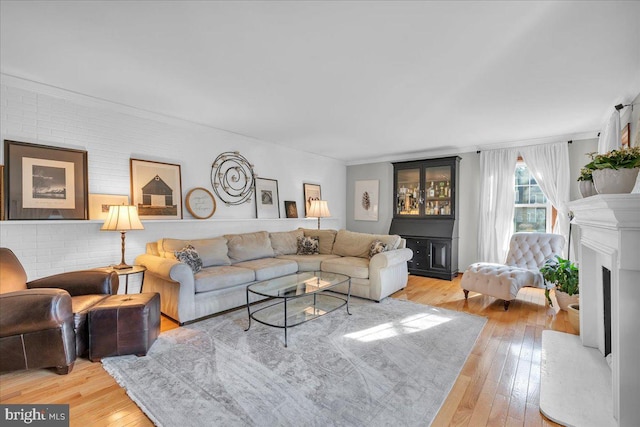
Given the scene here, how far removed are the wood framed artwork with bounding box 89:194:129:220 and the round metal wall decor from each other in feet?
4.30

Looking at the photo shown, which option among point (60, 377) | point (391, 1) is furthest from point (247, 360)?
point (391, 1)

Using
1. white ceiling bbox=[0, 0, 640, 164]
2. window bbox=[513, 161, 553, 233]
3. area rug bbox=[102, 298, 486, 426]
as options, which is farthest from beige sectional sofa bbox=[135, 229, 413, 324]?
window bbox=[513, 161, 553, 233]

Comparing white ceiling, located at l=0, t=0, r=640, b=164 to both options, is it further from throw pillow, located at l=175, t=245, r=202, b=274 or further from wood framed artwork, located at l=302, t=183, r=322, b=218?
wood framed artwork, located at l=302, t=183, r=322, b=218

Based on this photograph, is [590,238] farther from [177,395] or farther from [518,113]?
[177,395]

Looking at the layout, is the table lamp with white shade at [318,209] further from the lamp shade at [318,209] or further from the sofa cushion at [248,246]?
the sofa cushion at [248,246]

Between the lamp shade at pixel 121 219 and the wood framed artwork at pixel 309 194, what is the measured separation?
3182 mm

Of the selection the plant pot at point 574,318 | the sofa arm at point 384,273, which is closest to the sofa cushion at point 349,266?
the sofa arm at point 384,273

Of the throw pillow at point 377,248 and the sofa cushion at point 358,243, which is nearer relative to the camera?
the throw pillow at point 377,248

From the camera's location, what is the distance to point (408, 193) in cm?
606

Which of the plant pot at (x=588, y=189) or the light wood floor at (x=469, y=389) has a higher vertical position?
the plant pot at (x=588, y=189)

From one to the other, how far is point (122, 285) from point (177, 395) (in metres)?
2.14

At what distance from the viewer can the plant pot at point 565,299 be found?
332cm

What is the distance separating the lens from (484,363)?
2.35 metres

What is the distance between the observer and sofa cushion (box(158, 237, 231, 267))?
3535 mm
